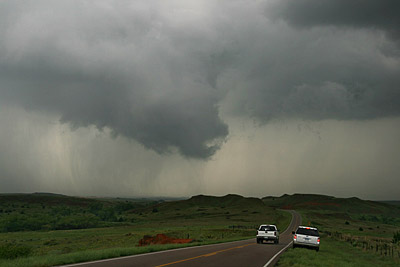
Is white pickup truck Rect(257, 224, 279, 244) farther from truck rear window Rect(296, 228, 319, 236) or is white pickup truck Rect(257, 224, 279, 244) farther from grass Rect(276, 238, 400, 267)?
truck rear window Rect(296, 228, 319, 236)

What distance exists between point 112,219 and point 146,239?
105291 millimetres

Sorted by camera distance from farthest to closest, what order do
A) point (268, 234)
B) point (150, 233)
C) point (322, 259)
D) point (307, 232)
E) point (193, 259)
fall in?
point (150, 233) < point (268, 234) < point (307, 232) < point (322, 259) < point (193, 259)

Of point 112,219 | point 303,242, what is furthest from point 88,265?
point 112,219

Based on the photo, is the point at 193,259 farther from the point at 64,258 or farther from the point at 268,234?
the point at 268,234

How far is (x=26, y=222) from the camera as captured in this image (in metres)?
119

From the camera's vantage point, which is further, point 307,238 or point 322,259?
point 307,238

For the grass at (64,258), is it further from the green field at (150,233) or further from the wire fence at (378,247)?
the wire fence at (378,247)

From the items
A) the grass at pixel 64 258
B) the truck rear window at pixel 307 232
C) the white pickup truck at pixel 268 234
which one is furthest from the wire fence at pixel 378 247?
the grass at pixel 64 258

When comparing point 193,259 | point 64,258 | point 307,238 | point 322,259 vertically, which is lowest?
A: point 322,259

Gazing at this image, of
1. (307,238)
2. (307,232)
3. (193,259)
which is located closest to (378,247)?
(307,232)

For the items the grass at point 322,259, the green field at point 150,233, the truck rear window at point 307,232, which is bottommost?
the green field at point 150,233

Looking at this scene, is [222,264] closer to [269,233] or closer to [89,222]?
[269,233]

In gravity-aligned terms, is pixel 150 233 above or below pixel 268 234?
below

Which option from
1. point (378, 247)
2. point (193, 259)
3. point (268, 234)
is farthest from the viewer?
point (378, 247)
